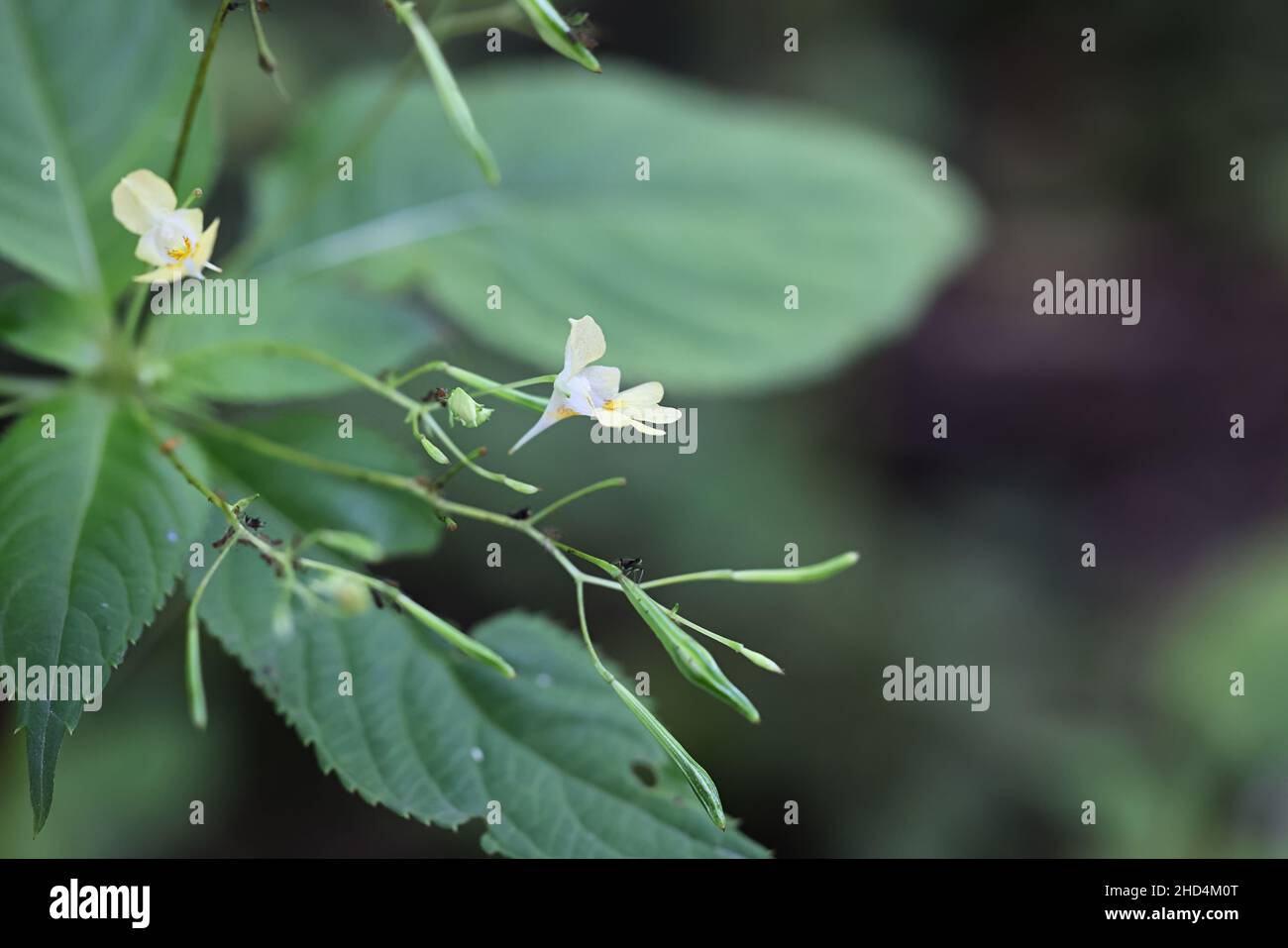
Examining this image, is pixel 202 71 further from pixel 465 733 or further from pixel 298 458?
pixel 465 733

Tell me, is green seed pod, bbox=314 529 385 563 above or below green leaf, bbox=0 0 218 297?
below

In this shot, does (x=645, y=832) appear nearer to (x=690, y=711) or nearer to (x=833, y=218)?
(x=833, y=218)

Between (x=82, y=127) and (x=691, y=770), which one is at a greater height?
(x=82, y=127)

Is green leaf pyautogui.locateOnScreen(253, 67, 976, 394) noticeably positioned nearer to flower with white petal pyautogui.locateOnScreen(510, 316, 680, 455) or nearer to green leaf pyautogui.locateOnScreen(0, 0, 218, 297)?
green leaf pyautogui.locateOnScreen(0, 0, 218, 297)

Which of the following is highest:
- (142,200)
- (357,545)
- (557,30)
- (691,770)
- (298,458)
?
(557,30)

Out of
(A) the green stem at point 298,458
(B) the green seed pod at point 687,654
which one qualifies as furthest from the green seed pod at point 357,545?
(B) the green seed pod at point 687,654

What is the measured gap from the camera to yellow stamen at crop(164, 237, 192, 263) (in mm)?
1013

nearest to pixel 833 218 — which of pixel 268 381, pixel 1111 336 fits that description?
pixel 268 381

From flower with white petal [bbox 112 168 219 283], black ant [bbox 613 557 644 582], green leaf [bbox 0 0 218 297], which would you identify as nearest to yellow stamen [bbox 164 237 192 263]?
flower with white petal [bbox 112 168 219 283]

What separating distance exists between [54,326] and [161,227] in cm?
44

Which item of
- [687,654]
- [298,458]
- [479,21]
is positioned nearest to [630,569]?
[687,654]

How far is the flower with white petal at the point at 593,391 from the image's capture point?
940mm

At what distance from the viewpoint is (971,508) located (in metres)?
3.51

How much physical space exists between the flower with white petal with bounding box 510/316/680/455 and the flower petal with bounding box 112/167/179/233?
44 centimetres
